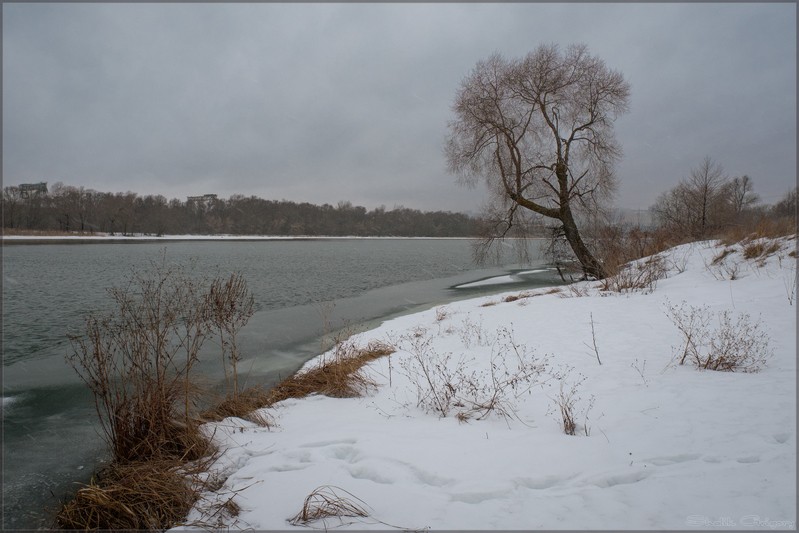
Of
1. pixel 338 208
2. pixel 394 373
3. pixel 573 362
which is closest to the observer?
pixel 573 362

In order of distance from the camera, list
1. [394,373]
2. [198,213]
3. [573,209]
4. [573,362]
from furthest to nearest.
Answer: [198,213]
[573,209]
[394,373]
[573,362]

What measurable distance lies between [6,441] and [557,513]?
24.8ft

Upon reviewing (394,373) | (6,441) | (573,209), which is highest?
(573,209)

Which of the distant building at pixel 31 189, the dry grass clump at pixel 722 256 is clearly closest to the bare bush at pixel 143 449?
the dry grass clump at pixel 722 256

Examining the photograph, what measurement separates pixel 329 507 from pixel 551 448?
2.24 m

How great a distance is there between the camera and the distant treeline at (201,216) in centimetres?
8669

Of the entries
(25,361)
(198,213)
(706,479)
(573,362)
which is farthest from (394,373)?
(198,213)

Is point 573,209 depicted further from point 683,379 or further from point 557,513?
point 557,513

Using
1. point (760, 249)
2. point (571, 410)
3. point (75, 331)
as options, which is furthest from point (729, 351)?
point (75, 331)

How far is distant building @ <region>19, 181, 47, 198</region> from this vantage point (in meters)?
97.6

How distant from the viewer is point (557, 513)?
284 cm

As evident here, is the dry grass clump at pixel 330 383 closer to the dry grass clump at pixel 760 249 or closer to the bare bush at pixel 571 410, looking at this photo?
the bare bush at pixel 571 410

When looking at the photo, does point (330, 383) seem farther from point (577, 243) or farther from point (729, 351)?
point (577, 243)

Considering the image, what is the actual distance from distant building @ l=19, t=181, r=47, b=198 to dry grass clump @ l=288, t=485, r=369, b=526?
13283 cm
